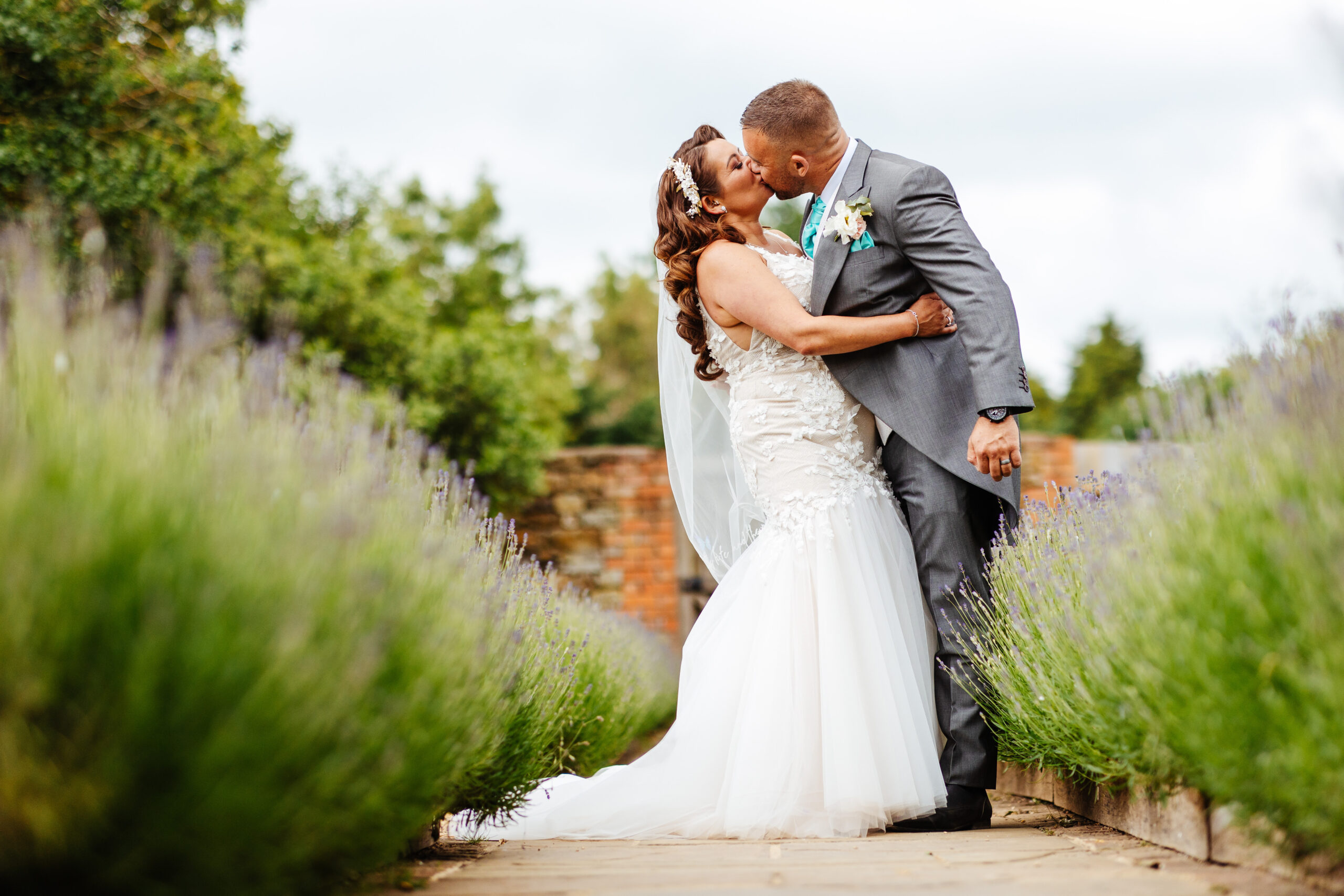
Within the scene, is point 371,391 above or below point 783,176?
above

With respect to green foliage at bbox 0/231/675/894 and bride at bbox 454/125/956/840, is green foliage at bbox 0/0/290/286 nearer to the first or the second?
bride at bbox 454/125/956/840

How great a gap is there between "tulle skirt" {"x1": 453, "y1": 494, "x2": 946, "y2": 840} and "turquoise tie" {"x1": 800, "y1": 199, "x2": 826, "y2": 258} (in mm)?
903

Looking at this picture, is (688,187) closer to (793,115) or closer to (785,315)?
(793,115)

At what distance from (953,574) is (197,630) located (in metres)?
2.45

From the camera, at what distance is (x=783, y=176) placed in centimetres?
348

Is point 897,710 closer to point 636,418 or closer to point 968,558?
point 968,558

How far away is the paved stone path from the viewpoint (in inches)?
72.1

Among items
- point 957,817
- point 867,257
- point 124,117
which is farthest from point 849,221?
point 124,117

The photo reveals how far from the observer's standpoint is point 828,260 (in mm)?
3266

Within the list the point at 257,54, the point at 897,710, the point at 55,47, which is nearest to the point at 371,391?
the point at 257,54

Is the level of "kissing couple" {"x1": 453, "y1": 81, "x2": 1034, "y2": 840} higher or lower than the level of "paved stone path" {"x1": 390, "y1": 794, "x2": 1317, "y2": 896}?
higher

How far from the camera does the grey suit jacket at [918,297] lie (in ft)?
10.3

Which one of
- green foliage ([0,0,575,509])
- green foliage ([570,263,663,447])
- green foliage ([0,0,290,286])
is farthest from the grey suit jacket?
green foliage ([570,263,663,447])

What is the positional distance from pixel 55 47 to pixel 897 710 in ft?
22.8
